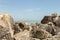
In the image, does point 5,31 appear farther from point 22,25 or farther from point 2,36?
point 22,25

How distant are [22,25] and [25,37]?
7310 millimetres

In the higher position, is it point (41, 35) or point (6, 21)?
point (6, 21)

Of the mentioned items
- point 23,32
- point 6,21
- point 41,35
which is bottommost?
point 41,35

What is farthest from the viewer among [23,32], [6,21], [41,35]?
[23,32]

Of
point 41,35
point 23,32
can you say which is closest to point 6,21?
point 23,32

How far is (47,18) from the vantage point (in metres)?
33.5

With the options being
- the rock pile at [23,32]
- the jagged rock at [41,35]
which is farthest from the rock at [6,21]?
the jagged rock at [41,35]

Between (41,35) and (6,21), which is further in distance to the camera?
(6,21)

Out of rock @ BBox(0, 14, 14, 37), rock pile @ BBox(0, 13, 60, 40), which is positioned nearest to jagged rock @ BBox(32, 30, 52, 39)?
rock pile @ BBox(0, 13, 60, 40)

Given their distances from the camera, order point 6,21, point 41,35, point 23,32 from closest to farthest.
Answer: point 41,35, point 6,21, point 23,32

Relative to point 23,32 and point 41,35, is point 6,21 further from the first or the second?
point 41,35

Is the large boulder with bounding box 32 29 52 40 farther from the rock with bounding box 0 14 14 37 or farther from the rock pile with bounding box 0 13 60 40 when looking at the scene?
the rock with bounding box 0 14 14 37

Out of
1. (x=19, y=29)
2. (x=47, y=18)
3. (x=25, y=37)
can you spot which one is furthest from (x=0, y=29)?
(x=47, y=18)

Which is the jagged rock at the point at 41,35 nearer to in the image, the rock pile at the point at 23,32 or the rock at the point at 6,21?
the rock pile at the point at 23,32
